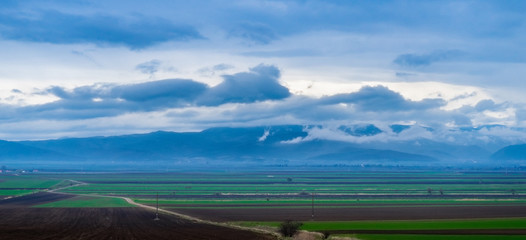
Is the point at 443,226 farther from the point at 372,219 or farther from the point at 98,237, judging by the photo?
the point at 98,237

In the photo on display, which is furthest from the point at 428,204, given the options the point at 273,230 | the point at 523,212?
the point at 273,230

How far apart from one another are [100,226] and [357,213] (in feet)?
101

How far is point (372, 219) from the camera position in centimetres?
7138

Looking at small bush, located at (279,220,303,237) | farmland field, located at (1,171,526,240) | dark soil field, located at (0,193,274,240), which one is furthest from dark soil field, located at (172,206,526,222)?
small bush, located at (279,220,303,237)

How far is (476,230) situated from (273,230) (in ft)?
61.1

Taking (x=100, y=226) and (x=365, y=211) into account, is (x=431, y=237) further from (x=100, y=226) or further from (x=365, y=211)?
(x=100, y=226)

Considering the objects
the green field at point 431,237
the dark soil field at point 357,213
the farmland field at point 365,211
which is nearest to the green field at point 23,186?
the farmland field at point 365,211

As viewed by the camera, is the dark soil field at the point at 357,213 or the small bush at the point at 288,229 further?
the dark soil field at the point at 357,213

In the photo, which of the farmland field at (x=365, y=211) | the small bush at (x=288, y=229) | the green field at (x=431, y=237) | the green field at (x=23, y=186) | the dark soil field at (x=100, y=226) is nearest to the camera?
the green field at (x=431, y=237)

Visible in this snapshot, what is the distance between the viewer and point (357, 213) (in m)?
78.8

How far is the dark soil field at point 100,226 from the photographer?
56156 millimetres

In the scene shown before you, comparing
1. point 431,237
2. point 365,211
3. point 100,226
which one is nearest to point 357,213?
point 365,211

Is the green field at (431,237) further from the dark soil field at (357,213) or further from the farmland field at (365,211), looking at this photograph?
the dark soil field at (357,213)

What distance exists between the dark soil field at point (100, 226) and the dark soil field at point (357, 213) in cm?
695
